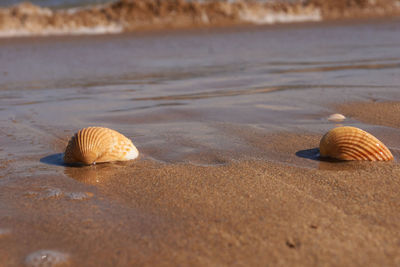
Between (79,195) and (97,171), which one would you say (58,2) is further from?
(79,195)

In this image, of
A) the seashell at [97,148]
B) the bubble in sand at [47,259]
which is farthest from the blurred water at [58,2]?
the bubble in sand at [47,259]

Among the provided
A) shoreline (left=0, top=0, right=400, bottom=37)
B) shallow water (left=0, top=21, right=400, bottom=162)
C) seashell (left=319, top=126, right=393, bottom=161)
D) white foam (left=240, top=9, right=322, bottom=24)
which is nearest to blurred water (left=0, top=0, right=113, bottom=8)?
shoreline (left=0, top=0, right=400, bottom=37)

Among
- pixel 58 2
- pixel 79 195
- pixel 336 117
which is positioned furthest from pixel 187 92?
pixel 58 2

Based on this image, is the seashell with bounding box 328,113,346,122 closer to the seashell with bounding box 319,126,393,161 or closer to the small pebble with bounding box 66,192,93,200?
the seashell with bounding box 319,126,393,161

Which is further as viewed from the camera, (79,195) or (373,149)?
(373,149)

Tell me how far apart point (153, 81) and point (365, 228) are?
15.0 feet

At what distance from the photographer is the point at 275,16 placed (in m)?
20.6

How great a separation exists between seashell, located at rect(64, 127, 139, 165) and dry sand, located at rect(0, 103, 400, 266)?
6cm

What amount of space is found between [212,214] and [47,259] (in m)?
0.68

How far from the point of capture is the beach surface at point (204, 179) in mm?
1639

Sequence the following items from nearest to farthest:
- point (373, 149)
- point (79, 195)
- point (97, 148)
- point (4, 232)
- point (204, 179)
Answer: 1. point (4, 232)
2. point (79, 195)
3. point (204, 179)
4. point (373, 149)
5. point (97, 148)

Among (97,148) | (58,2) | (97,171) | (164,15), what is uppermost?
(58,2)

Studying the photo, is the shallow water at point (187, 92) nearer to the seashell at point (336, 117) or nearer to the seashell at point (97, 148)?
the seashell at point (336, 117)

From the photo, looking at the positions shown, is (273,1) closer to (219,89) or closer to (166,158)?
(219,89)
